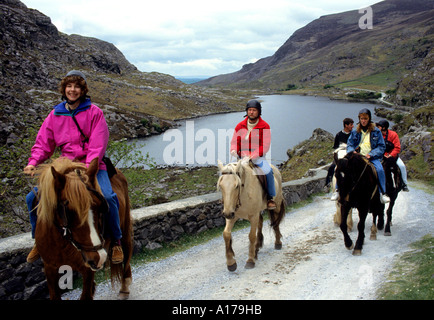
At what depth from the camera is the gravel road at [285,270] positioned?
613 centimetres

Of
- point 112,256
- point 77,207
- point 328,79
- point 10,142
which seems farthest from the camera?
point 328,79

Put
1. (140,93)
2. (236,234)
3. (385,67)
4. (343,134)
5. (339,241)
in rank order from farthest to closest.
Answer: (385,67) → (140,93) → (343,134) → (236,234) → (339,241)

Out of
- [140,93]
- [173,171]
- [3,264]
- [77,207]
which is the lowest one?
[173,171]

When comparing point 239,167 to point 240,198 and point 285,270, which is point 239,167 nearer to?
point 240,198

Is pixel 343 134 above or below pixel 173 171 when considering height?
above

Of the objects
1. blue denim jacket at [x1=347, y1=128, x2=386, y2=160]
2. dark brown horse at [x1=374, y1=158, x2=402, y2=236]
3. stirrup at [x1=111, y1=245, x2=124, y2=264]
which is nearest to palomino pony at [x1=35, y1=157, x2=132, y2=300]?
stirrup at [x1=111, y1=245, x2=124, y2=264]

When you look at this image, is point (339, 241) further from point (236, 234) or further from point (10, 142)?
point (10, 142)

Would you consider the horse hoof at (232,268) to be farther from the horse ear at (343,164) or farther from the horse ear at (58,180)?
the horse ear at (58,180)

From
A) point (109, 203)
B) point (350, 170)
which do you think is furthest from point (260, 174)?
point (109, 203)

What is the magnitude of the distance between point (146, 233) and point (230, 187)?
10.1ft
